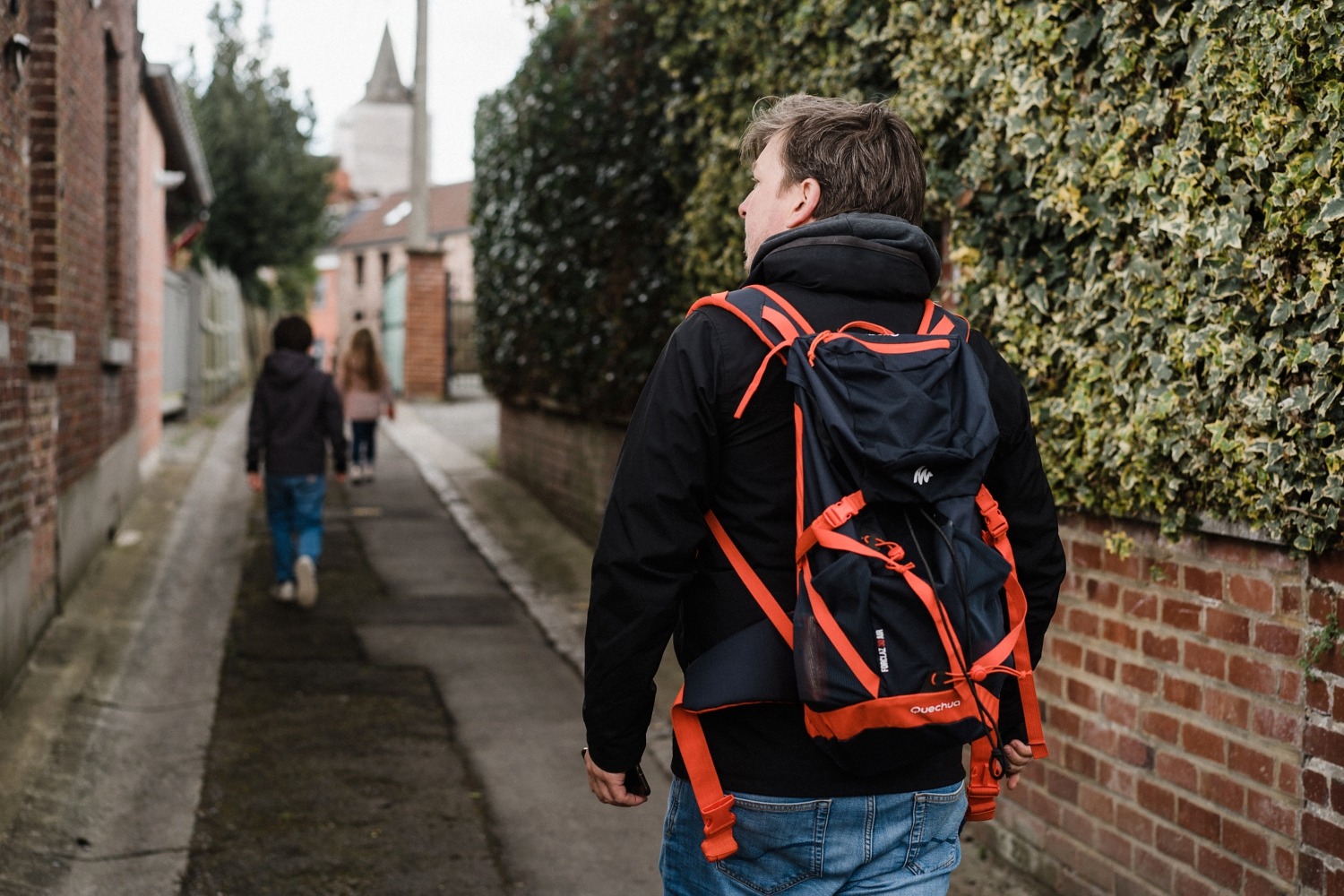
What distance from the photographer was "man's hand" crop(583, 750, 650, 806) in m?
2.04

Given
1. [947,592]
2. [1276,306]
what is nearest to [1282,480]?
[1276,306]

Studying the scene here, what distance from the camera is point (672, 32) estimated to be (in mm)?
7191

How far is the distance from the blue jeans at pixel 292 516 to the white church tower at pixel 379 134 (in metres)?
60.0

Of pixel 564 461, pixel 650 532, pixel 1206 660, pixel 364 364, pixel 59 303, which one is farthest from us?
pixel 364 364

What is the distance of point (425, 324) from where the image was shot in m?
19.3

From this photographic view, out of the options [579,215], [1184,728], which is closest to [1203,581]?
[1184,728]

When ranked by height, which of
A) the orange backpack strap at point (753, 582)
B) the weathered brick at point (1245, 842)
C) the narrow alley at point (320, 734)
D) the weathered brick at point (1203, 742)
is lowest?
the narrow alley at point (320, 734)

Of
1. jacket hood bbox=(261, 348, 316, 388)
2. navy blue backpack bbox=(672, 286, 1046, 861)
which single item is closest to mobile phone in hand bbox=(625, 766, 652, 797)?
navy blue backpack bbox=(672, 286, 1046, 861)

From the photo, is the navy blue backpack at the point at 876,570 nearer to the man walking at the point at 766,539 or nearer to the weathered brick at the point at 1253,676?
the man walking at the point at 766,539

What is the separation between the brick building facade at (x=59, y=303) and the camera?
561cm

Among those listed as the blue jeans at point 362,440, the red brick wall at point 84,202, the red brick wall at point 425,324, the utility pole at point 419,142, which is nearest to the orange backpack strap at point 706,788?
the red brick wall at point 84,202

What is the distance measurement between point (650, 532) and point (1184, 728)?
6.53 feet

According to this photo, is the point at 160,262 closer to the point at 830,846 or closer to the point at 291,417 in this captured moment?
the point at 291,417

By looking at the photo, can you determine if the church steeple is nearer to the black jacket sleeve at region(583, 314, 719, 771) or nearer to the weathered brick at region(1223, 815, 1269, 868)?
the weathered brick at region(1223, 815, 1269, 868)
